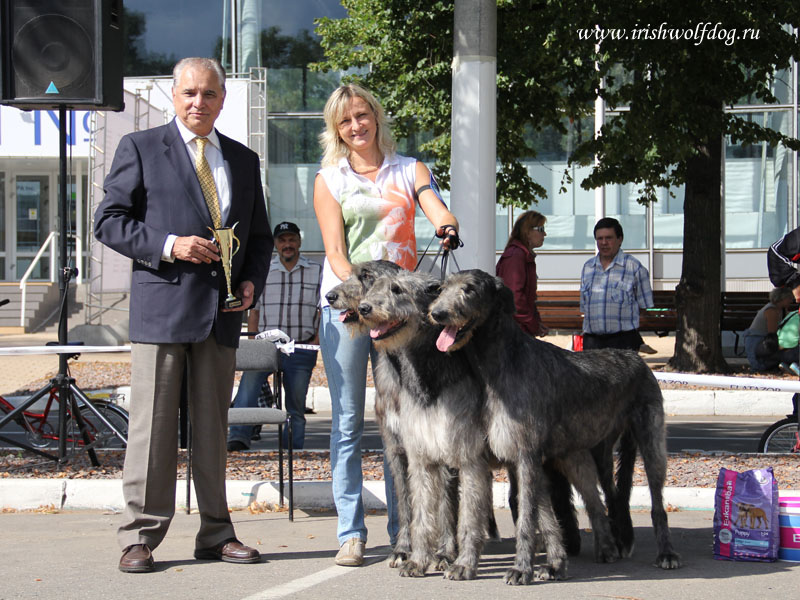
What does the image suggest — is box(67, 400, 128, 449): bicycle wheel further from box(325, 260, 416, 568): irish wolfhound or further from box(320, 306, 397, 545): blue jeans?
box(325, 260, 416, 568): irish wolfhound

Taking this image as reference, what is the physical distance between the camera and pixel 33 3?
8.39 meters

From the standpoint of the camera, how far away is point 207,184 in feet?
18.5

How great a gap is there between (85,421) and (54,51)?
121 inches

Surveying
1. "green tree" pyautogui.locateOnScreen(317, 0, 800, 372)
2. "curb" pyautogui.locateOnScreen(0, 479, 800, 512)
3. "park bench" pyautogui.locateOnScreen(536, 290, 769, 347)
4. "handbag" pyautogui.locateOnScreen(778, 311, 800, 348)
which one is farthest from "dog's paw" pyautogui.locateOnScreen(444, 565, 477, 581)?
"park bench" pyautogui.locateOnScreen(536, 290, 769, 347)

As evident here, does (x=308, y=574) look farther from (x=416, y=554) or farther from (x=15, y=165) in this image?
(x=15, y=165)

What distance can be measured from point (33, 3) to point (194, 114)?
3.60 metres

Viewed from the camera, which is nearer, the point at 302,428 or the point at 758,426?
the point at 302,428

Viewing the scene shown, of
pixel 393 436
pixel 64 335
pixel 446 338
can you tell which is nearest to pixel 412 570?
pixel 393 436

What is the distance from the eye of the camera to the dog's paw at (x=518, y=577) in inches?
201

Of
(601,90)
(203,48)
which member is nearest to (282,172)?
(203,48)

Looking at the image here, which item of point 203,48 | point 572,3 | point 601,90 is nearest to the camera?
point 572,3

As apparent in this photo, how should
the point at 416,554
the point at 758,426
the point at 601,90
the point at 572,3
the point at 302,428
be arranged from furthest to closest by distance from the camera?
the point at 601,90 < the point at 572,3 < the point at 758,426 < the point at 302,428 < the point at 416,554

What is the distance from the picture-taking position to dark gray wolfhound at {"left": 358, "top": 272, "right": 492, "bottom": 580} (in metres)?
5.09

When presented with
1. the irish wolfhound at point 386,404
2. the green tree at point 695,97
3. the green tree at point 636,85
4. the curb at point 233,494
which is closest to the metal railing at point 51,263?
the green tree at point 636,85
